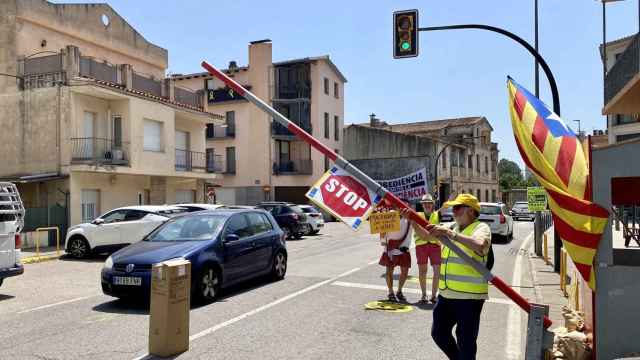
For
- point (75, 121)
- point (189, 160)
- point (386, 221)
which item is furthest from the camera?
point (189, 160)

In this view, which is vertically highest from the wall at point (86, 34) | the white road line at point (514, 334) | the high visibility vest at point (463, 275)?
the wall at point (86, 34)

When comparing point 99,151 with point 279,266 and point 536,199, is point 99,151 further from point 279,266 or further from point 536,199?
point 536,199

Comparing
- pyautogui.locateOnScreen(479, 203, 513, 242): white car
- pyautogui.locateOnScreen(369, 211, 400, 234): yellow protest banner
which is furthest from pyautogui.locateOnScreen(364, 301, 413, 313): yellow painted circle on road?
pyautogui.locateOnScreen(479, 203, 513, 242): white car

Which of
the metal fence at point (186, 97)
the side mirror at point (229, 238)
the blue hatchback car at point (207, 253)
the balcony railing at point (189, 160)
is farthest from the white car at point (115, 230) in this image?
the metal fence at point (186, 97)

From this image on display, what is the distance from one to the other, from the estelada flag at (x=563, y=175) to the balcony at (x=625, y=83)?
5926 millimetres

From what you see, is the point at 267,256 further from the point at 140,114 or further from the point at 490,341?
the point at 140,114

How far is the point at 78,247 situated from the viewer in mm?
16375

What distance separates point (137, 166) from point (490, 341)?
20196mm

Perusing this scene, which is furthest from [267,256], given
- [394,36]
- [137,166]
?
[137,166]

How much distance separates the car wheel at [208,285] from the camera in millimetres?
8438

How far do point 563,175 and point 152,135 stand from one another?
23.1 m

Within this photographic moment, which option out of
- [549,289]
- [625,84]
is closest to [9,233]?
[549,289]

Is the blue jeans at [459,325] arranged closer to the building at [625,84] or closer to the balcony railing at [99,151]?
the building at [625,84]

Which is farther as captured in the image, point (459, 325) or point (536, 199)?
point (536, 199)
